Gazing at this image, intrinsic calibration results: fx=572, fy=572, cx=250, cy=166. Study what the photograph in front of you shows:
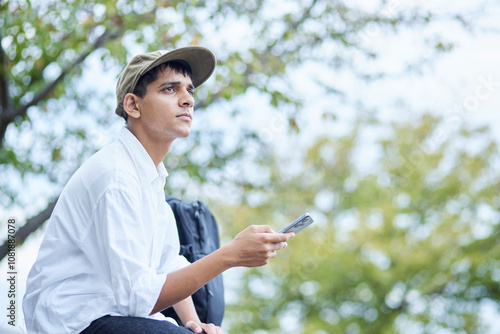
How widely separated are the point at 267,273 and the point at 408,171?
184 inches

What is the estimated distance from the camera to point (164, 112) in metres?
2.14

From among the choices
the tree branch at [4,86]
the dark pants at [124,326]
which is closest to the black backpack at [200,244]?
the dark pants at [124,326]

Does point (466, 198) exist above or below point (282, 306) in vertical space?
above

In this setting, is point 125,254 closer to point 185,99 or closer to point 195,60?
point 185,99

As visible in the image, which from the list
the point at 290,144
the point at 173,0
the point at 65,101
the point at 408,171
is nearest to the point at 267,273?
the point at 290,144

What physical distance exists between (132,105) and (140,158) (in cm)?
25

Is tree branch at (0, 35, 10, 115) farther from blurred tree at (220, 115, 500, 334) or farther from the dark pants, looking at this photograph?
blurred tree at (220, 115, 500, 334)

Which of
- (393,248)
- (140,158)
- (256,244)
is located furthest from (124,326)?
(393,248)

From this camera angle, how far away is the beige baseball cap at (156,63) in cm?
215

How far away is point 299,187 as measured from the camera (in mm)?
10539

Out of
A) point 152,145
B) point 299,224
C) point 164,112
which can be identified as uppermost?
point 164,112

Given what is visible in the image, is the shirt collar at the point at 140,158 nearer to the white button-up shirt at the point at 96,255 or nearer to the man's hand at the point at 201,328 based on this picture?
the white button-up shirt at the point at 96,255

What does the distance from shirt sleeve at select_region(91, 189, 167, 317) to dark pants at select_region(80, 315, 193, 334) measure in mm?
25

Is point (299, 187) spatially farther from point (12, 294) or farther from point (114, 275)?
point (114, 275)
